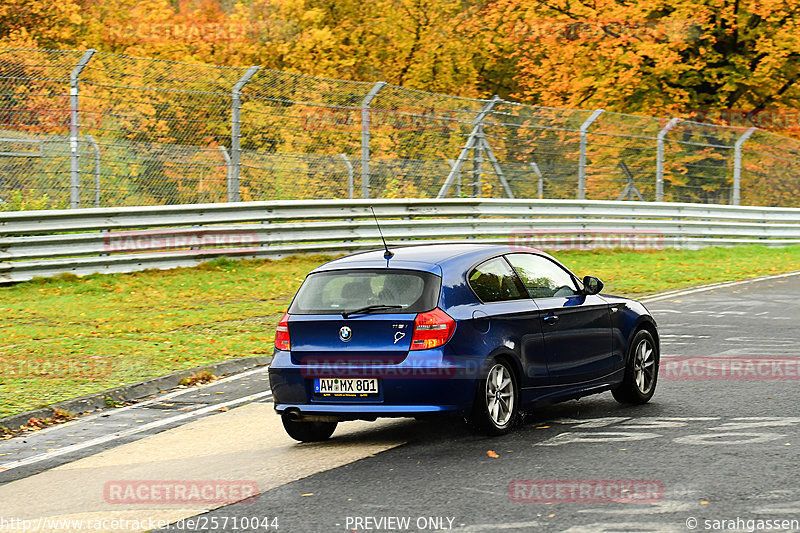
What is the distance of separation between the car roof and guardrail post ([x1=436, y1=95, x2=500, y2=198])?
576 inches

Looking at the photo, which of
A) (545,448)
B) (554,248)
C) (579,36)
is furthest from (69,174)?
(579,36)

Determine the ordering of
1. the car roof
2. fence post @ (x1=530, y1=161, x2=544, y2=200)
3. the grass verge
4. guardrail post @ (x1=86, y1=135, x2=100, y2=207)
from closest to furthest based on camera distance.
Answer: the car roof
the grass verge
guardrail post @ (x1=86, y1=135, x2=100, y2=207)
fence post @ (x1=530, y1=161, x2=544, y2=200)

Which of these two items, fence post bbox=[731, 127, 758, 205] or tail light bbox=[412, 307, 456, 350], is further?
fence post bbox=[731, 127, 758, 205]

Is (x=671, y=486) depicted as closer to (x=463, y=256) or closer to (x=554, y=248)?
(x=463, y=256)

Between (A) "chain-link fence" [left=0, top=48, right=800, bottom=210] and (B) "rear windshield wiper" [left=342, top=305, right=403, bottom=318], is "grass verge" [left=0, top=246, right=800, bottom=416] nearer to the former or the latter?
(A) "chain-link fence" [left=0, top=48, right=800, bottom=210]

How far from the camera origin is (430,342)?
804cm

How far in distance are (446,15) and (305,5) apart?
221 inches

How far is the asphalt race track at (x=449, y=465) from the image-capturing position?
6.24 meters

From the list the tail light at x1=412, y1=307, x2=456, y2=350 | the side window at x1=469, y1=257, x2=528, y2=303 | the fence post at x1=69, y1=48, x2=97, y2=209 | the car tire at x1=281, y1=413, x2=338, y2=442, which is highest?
the fence post at x1=69, y1=48, x2=97, y2=209

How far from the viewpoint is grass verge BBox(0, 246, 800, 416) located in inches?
442

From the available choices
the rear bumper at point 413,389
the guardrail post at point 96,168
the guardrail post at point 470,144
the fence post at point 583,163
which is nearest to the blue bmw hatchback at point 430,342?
the rear bumper at point 413,389

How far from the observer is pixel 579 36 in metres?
38.8

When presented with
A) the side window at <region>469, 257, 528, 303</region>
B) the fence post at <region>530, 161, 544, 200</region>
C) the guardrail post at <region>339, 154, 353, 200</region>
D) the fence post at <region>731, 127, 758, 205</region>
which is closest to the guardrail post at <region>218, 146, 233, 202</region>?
the guardrail post at <region>339, 154, 353, 200</region>

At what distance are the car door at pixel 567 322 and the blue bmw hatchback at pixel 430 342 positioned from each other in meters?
0.01
